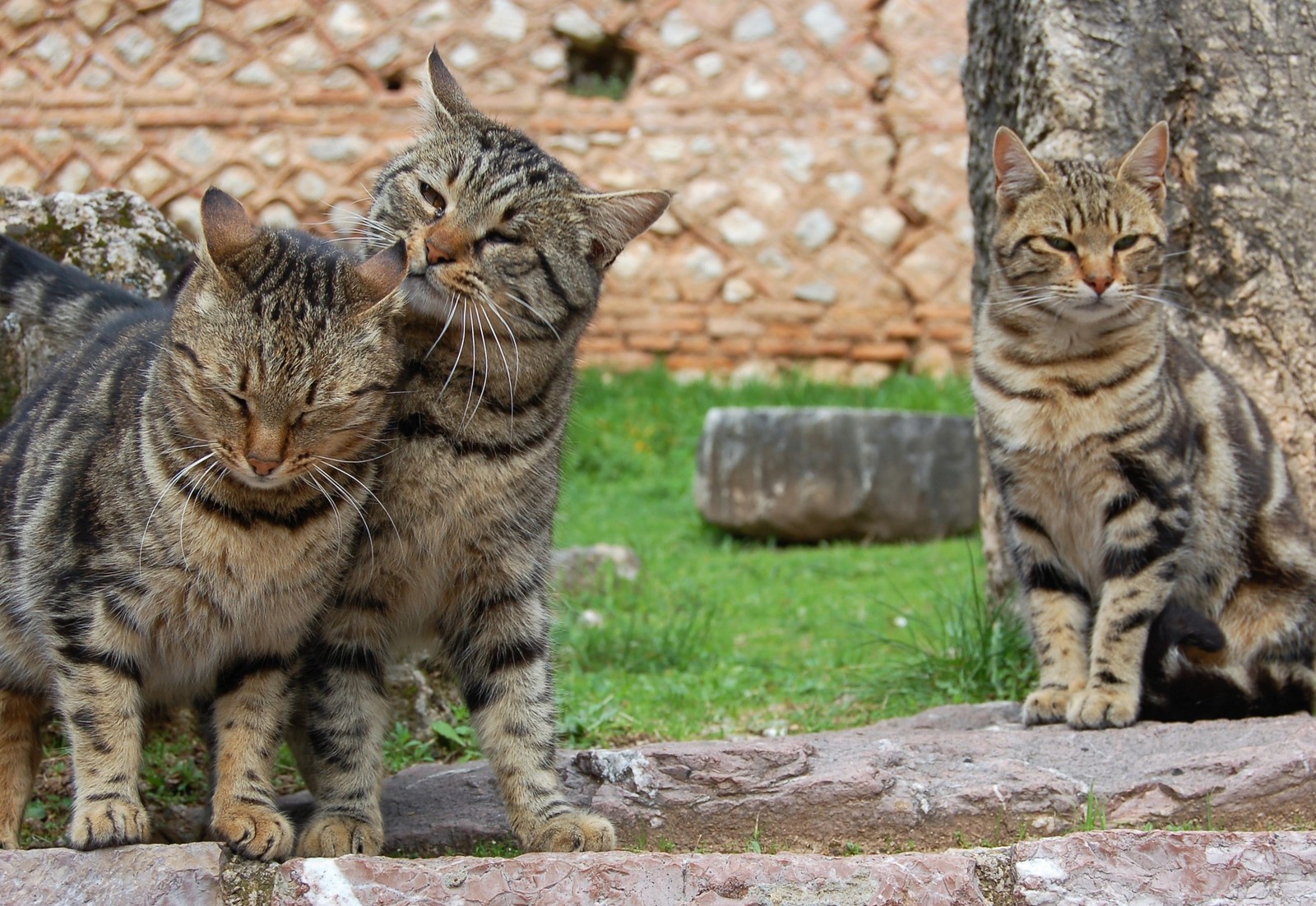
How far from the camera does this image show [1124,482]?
12.3 feet

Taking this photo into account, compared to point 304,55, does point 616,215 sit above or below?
below

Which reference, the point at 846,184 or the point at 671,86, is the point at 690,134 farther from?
the point at 846,184

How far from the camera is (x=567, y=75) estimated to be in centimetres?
925

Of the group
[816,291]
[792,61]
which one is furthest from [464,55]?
[816,291]

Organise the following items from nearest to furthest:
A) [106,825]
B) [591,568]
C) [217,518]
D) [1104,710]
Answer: [106,825], [217,518], [1104,710], [591,568]

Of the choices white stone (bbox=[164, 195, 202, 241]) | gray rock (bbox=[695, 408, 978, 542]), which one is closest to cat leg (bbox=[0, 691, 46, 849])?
gray rock (bbox=[695, 408, 978, 542])

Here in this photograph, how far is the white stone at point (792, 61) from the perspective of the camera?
902 cm

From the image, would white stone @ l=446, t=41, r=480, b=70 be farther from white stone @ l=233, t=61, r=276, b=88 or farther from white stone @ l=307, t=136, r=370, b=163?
white stone @ l=233, t=61, r=276, b=88

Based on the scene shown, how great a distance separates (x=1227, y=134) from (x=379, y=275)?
3.09 m

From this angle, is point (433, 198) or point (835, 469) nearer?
point (433, 198)

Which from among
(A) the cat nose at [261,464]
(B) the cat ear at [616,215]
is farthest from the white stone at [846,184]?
(A) the cat nose at [261,464]

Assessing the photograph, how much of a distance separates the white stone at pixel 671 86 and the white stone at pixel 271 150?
8.57ft

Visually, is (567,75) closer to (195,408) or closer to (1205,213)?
(1205,213)

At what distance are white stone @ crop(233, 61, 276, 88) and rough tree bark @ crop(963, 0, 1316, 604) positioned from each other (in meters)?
6.01
